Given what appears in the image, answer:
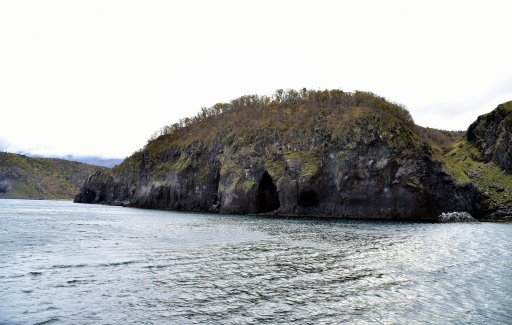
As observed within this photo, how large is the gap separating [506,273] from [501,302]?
8917 mm

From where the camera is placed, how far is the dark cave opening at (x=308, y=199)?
96.9 m

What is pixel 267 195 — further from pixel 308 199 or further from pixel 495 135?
pixel 495 135

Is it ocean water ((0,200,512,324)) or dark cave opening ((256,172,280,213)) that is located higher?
dark cave opening ((256,172,280,213))

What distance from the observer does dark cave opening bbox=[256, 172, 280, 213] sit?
10694 cm

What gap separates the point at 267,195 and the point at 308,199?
573 inches

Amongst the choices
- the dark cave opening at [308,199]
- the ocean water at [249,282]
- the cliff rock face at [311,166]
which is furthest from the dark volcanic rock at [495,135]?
the ocean water at [249,282]

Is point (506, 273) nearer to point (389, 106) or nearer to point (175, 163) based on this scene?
point (389, 106)

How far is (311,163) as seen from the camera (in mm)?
99312

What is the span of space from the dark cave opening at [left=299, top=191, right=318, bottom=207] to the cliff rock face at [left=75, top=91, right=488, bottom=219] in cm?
25

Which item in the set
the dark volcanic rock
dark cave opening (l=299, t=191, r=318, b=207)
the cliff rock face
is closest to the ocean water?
the cliff rock face

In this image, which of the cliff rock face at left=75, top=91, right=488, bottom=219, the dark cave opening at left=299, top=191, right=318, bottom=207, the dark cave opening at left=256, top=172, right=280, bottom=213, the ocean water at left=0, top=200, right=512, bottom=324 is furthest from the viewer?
the dark cave opening at left=256, top=172, right=280, bottom=213

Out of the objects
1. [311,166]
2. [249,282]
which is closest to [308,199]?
[311,166]

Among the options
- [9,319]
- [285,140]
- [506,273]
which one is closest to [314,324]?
[9,319]

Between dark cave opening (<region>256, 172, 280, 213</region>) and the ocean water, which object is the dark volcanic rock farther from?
the ocean water
